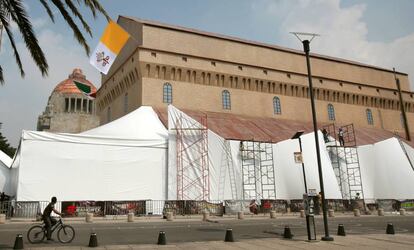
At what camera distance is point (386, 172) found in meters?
28.5

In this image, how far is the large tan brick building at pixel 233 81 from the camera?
3219cm

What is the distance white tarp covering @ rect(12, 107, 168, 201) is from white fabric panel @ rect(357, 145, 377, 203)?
54.4ft

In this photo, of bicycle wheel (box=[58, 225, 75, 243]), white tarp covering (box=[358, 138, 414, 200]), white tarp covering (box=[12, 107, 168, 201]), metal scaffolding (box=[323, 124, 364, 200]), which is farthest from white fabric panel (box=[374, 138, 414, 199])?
bicycle wheel (box=[58, 225, 75, 243])

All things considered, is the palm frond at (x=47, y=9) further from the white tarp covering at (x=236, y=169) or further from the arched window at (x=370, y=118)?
the arched window at (x=370, y=118)

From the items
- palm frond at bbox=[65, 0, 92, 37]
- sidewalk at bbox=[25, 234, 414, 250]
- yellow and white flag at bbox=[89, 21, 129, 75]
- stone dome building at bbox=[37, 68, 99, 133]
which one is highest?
stone dome building at bbox=[37, 68, 99, 133]

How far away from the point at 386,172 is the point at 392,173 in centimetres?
44

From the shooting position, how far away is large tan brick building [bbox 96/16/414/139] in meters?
32.2

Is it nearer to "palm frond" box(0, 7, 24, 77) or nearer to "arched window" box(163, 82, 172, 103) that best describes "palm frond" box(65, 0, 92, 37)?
"palm frond" box(0, 7, 24, 77)

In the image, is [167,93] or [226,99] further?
[226,99]

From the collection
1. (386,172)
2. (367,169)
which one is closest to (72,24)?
(367,169)

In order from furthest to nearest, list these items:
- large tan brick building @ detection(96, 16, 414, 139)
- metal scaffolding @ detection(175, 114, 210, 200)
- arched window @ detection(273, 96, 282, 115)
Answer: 1. arched window @ detection(273, 96, 282, 115)
2. large tan brick building @ detection(96, 16, 414, 139)
3. metal scaffolding @ detection(175, 114, 210, 200)

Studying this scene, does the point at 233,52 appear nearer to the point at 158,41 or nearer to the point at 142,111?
the point at 158,41

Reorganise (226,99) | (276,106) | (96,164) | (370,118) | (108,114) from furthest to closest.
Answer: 1. (370,118)
2. (108,114)
3. (276,106)
4. (226,99)
5. (96,164)

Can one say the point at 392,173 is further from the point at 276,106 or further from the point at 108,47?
the point at 108,47
